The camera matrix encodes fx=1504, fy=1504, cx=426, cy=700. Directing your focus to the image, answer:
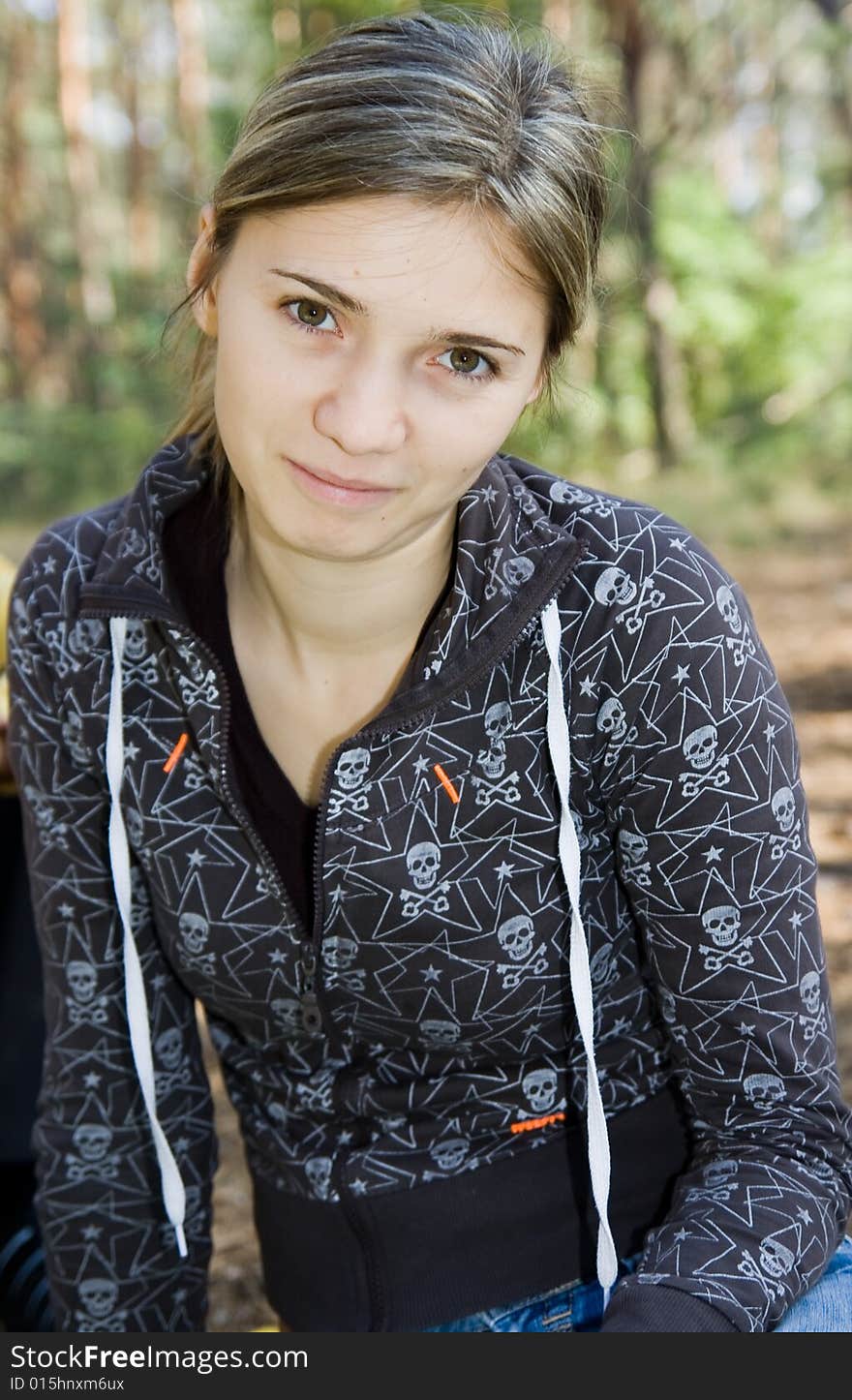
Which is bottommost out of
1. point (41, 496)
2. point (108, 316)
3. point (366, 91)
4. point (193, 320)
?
point (41, 496)

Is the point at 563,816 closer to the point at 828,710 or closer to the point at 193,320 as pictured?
the point at 193,320

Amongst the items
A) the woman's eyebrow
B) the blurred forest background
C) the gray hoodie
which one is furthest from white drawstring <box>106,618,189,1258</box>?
the blurred forest background

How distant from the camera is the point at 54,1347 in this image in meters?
1.53

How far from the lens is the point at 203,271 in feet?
5.37

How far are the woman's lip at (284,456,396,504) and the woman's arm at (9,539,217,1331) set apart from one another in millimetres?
479

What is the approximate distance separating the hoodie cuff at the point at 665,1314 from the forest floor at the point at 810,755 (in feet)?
4.74

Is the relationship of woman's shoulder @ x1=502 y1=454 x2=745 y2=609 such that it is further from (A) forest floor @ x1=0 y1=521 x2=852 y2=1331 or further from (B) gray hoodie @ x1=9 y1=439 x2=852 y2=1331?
(A) forest floor @ x1=0 y1=521 x2=852 y2=1331

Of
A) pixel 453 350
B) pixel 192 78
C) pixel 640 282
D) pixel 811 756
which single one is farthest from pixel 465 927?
pixel 192 78

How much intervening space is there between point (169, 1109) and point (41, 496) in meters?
14.0

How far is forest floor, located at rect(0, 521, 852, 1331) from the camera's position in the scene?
2.94 metres

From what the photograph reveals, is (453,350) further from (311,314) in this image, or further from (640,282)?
(640,282)

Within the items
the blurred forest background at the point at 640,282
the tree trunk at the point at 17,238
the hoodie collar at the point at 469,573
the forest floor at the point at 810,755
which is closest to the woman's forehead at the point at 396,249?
the hoodie collar at the point at 469,573

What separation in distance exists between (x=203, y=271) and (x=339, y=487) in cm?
33

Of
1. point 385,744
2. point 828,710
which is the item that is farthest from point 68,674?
point 828,710
